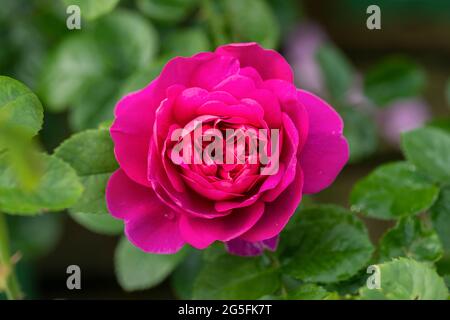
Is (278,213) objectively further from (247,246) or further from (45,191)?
(45,191)

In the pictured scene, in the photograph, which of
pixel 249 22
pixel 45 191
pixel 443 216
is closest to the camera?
pixel 45 191

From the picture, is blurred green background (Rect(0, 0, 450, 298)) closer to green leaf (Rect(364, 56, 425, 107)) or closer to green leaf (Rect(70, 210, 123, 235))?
green leaf (Rect(364, 56, 425, 107))

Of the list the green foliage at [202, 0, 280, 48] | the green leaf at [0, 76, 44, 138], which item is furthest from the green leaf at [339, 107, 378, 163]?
the green leaf at [0, 76, 44, 138]

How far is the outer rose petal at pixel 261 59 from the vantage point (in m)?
0.60

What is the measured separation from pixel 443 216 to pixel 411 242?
77mm

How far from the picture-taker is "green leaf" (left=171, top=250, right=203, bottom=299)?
3.13ft

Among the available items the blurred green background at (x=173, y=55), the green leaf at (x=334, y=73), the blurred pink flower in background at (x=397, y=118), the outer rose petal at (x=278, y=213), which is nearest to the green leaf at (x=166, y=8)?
the blurred green background at (x=173, y=55)

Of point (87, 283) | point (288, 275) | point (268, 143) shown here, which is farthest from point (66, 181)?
point (87, 283)

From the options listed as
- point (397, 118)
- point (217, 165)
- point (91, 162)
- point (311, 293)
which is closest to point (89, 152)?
point (91, 162)

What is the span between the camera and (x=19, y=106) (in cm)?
57

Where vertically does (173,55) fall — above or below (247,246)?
above

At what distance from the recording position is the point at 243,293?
70cm
